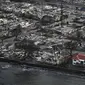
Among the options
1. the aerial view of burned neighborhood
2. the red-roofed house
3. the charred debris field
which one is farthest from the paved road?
the red-roofed house

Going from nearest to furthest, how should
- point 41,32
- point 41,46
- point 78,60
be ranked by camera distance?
1. point 78,60
2. point 41,46
3. point 41,32

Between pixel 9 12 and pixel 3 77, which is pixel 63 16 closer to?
pixel 9 12

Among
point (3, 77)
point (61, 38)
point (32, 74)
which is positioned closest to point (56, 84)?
point (32, 74)

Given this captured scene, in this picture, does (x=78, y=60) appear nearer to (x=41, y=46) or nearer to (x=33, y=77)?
(x=33, y=77)

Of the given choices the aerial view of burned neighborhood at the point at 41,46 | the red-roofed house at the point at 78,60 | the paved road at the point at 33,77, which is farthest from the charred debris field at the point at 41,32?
the paved road at the point at 33,77

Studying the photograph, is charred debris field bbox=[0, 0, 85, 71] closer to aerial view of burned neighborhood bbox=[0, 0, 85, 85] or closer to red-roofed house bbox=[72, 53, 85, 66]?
aerial view of burned neighborhood bbox=[0, 0, 85, 85]

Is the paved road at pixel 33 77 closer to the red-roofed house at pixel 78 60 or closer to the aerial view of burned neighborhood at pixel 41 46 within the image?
the aerial view of burned neighborhood at pixel 41 46

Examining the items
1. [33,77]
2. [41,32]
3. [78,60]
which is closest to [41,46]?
[41,32]
